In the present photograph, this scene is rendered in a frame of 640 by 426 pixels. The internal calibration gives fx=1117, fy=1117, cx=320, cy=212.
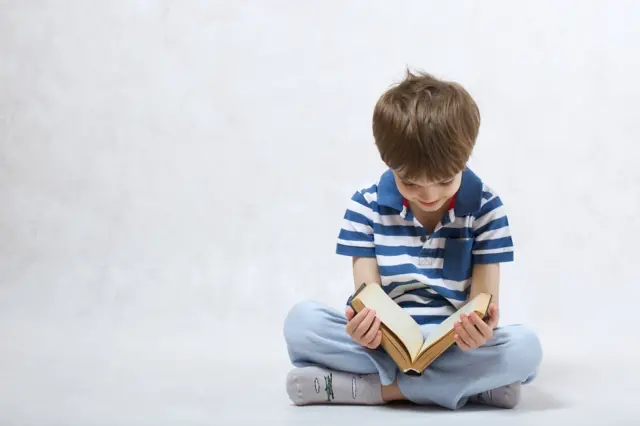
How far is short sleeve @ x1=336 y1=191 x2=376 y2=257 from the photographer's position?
180cm

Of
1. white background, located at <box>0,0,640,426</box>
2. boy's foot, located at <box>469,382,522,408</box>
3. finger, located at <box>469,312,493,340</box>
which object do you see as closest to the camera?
finger, located at <box>469,312,493,340</box>

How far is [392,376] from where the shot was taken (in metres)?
1.72

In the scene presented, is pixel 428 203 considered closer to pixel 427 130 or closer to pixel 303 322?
pixel 427 130

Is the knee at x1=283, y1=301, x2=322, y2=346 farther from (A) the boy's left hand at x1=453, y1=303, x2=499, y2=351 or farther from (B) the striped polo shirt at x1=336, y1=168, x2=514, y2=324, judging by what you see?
(A) the boy's left hand at x1=453, y1=303, x2=499, y2=351

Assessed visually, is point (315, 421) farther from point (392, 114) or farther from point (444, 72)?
point (444, 72)

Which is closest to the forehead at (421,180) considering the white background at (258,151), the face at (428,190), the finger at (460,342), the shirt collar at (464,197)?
the face at (428,190)

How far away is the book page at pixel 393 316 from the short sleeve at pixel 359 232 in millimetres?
105

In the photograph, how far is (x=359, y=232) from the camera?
1.80m

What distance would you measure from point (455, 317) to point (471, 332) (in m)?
0.07

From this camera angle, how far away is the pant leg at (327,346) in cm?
173

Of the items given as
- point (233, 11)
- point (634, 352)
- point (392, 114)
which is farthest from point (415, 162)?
point (233, 11)

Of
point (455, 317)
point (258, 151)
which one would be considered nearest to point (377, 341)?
point (455, 317)

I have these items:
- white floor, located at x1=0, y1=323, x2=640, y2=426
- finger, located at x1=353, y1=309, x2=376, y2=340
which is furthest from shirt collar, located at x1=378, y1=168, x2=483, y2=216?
white floor, located at x1=0, y1=323, x2=640, y2=426

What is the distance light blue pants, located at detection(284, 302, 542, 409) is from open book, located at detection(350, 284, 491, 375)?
1.4 inches
